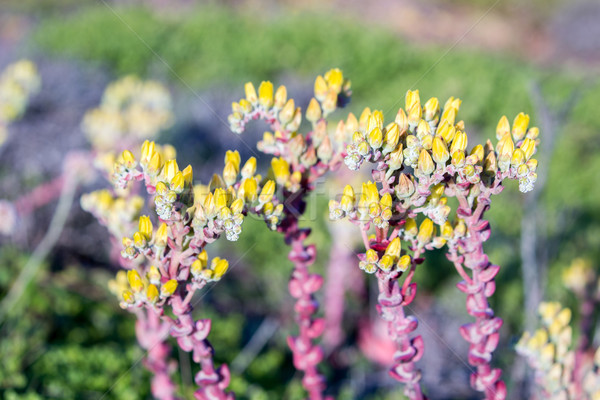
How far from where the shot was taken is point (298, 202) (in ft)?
3.85

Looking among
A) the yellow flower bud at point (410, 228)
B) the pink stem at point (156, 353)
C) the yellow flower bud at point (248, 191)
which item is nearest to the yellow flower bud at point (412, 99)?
the yellow flower bud at point (410, 228)

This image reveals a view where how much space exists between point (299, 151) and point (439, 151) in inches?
12.9

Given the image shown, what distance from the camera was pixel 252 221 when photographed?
11.4 feet

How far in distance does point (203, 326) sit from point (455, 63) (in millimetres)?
5577

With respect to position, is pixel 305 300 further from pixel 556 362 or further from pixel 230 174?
pixel 556 362

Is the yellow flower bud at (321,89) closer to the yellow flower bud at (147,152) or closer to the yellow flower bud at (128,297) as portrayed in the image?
the yellow flower bud at (147,152)

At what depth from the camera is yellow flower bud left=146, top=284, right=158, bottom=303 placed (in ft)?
3.19

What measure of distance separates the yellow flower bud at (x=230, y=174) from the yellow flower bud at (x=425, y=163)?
370 millimetres

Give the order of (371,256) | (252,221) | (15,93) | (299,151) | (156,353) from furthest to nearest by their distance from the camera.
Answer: (252,221)
(15,93)
(156,353)
(299,151)
(371,256)

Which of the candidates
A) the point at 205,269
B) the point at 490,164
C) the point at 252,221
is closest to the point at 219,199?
the point at 205,269

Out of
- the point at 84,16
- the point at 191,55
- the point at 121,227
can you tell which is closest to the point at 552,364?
the point at 121,227

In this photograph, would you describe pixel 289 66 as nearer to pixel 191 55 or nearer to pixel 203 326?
pixel 191 55

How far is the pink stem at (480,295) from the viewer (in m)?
1.00

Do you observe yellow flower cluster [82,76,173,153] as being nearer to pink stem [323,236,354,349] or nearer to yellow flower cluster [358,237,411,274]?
pink stem [323,236,354,349]
